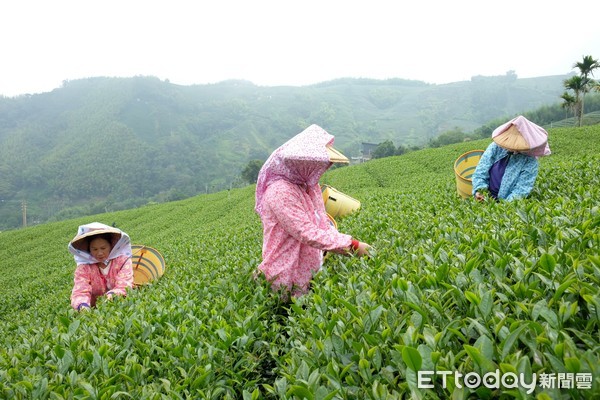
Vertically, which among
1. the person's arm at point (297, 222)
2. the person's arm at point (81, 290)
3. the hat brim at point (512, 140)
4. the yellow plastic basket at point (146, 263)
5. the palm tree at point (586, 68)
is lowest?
the yellow plastic basket at point (146, 263)

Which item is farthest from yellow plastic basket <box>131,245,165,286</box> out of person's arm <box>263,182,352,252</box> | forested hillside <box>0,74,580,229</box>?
forested hillside <box>0,74,580,229</box>

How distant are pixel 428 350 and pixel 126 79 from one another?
187 metres

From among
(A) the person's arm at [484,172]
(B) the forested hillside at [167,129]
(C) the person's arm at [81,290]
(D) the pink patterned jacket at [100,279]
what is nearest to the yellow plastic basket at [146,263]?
(D) the pink patterned jacket at [100,279]

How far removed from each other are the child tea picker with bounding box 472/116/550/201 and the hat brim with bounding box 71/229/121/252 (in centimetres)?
411

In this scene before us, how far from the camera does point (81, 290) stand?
3949 millimetres

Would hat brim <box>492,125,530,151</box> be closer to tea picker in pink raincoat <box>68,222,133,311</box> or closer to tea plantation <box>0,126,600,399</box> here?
tea plantation <box>0,126,600,399</box>

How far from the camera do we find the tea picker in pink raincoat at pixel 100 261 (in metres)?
4.02

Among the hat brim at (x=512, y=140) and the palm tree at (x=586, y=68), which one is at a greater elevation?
the palm tree at (x=586, y=68)

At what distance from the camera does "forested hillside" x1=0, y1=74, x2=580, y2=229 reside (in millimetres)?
86875

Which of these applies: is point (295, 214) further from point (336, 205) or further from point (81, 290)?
point (336, 205)

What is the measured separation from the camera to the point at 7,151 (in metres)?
97.9

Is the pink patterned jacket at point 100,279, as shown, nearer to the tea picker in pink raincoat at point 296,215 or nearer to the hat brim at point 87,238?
the hat brim at point 87,238

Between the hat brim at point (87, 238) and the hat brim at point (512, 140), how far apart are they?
4.46 meters

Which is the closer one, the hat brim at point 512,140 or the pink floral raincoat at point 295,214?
the pink floral raincoat at point 295,214
